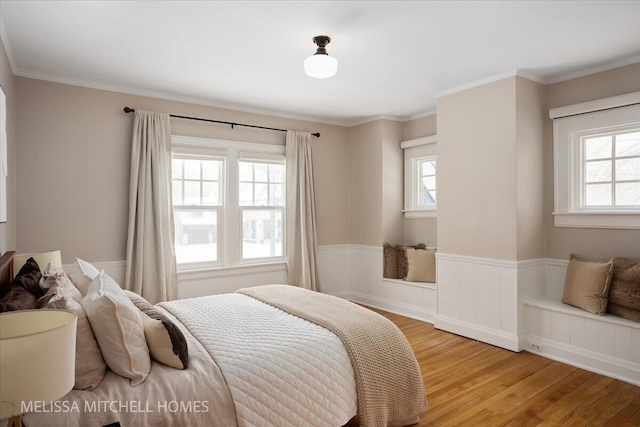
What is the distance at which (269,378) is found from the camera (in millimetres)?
1866

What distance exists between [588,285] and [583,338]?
0.45 meters

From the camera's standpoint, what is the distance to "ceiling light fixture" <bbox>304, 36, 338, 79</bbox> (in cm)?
272

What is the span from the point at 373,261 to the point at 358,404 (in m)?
3.36

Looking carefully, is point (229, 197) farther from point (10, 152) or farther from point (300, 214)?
point (10, 152)

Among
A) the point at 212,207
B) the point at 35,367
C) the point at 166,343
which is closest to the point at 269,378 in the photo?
the point at 166,343

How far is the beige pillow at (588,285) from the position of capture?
3.19 meters

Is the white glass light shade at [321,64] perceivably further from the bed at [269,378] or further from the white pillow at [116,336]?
the white pillow at [116,336]

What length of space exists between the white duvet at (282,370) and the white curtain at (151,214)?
71.8 inches

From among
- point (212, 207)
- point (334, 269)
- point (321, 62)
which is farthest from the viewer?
point (334, 269)

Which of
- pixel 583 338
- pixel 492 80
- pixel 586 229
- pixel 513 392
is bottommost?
pixel 513 392

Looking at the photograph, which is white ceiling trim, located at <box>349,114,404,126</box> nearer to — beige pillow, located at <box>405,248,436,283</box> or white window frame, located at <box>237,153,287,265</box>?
white window frame, located at <box>237,153,287,265</box>

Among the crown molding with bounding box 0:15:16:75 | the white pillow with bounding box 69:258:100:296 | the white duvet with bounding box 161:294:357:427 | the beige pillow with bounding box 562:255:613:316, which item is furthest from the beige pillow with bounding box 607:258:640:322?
the crown molding with bounding box 0:15:16:75

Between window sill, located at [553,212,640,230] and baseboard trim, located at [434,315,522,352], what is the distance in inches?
47.3

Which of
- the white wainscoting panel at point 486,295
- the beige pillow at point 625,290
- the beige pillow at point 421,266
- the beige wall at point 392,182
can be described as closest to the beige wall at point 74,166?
the beige wall at point 392,182
